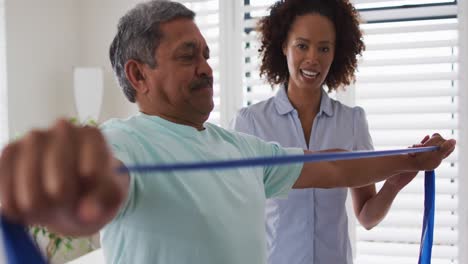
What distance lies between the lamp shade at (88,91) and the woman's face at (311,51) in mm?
1784

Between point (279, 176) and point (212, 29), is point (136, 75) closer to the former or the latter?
point (279, 176)

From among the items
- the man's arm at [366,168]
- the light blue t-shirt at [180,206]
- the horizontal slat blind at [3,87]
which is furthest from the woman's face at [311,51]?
the horizontal slat blind at [3,87]

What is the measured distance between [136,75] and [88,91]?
2.21m

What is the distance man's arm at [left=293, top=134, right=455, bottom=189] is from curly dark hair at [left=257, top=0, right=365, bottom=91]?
55cm

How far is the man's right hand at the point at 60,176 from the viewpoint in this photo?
489mm

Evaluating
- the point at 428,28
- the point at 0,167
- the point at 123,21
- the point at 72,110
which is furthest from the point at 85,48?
the point at 0,167

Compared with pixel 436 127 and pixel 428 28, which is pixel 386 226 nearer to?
pixel 436 127

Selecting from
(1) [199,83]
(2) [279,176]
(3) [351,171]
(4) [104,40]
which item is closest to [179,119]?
(1) [199,83]

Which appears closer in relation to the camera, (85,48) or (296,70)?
(296,70)

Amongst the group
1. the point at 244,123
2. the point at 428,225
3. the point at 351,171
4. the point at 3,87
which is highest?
the point at 3,87

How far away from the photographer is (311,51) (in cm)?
173

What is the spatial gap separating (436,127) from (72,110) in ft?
7.39

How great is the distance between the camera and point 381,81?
2896 mm

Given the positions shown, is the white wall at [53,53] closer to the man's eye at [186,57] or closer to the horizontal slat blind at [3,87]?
the horizontal slat blind at [3,87]
